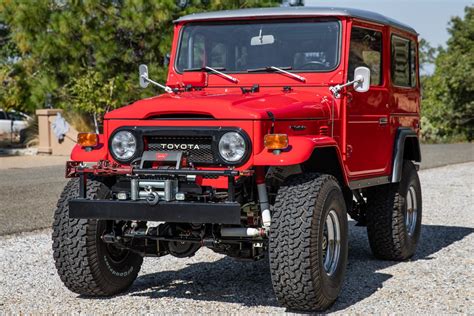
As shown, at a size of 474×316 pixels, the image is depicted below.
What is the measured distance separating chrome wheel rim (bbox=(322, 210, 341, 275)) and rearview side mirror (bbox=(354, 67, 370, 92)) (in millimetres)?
1144

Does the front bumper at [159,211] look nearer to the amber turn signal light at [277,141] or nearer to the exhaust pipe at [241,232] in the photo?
the exhaust pipe at [241,232]

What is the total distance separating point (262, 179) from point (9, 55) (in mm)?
28461

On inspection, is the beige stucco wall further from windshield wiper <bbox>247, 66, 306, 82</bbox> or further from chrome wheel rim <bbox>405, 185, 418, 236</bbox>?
windshield wiper <bbox>247, 66, 306, 82</bbox>

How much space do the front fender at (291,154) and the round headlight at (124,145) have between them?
939mm

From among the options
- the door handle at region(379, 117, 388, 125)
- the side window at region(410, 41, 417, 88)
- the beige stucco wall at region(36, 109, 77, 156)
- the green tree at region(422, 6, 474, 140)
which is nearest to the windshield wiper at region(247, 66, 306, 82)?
the door handle at region(379, 117, 388, 125)

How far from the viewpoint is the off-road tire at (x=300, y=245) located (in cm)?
562

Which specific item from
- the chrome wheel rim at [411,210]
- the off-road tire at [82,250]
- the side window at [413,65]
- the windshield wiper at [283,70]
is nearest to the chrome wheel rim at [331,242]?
the windshield wiper at [283,70]

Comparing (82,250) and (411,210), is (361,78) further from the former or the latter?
(82,250)

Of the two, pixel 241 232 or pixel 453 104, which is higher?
pixel 453 104

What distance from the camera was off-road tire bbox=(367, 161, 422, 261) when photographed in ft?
26.2

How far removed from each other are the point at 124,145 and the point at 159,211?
2.28ft

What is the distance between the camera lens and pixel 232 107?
19.2 feet

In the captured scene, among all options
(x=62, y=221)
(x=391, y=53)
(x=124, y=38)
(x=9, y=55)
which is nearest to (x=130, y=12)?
(x=124, y=38)

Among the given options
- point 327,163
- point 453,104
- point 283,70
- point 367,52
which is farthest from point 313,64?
point 453,104
